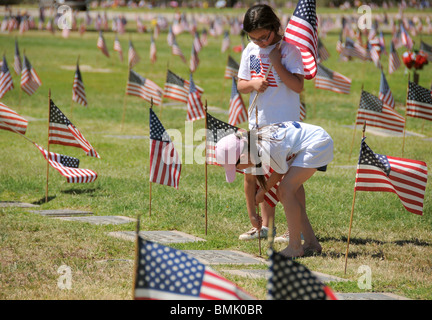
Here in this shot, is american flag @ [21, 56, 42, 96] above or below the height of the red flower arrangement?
below

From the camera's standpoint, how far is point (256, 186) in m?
6.29

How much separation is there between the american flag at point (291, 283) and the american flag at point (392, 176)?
2.63 m

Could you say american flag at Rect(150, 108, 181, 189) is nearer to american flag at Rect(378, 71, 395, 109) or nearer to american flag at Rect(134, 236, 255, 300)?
american flag at Rect(134, 236, 255, 300)

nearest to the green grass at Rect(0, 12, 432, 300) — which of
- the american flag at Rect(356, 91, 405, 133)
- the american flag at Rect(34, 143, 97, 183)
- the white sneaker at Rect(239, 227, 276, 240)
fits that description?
the white sneaker at Rect(239, 227, 276, 240)

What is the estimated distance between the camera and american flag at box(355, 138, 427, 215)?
5777 millimetres

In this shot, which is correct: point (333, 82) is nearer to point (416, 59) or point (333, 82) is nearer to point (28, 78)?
point (416, 59)

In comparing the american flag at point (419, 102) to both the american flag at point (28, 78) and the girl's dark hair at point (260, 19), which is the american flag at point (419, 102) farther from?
the american flag at point (28, 78)

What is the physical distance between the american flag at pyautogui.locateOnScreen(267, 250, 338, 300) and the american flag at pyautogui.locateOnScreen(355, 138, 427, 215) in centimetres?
263

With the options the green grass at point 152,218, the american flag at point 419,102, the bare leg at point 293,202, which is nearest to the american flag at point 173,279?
the green grass at point 152,218

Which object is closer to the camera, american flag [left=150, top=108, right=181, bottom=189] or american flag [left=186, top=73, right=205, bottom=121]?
american flag [left=150, top=108, right=181, bottom=189]

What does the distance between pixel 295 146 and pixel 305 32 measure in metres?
1.42
